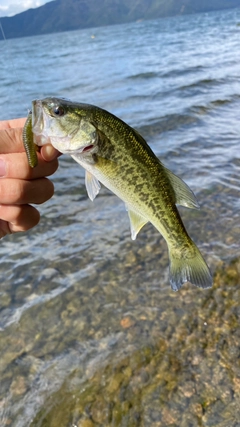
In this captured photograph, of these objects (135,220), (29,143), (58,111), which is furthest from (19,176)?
(135,220)

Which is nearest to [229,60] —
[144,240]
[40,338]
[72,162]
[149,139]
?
[149,139]

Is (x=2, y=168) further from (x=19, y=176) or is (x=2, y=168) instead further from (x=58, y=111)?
(x=58, y=111)

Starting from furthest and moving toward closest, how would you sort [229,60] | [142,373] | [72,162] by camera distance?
1. [229,60]
2. [72,162]
3. [142,373]

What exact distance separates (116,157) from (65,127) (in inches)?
13.8

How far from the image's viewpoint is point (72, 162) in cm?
1016

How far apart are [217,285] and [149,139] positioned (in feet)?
21.9

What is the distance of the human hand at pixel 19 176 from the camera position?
2.40 metres

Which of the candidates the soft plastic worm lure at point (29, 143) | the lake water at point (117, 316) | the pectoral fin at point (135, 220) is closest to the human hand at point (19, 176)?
the soft plastic worm lure at point (29, 143)

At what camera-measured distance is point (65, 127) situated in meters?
2.27

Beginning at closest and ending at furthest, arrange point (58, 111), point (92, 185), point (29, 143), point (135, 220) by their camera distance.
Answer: point (29, 143), point (58, 111), point (92, 185), point (135, 220)

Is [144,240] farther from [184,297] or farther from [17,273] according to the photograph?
[17,273]

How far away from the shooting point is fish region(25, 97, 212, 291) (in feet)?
7.43

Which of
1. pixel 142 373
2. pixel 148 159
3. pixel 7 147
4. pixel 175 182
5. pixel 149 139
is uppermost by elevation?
pixel 7 147

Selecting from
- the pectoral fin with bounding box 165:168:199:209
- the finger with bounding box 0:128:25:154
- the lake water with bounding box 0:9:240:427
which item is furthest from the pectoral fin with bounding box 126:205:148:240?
the lake water with bounding box 0:9:240:427
